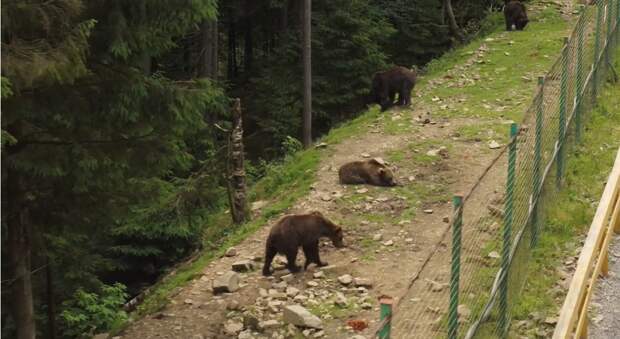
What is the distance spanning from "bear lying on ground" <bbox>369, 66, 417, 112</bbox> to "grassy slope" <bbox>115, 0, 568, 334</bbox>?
0.39 meters

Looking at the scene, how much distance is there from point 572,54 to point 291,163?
687 cm

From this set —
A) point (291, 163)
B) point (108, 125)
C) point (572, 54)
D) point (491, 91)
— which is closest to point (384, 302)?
point (108, 125)

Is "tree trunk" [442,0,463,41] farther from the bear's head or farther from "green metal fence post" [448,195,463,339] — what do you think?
"green metal fence post" [448,195,463,339]

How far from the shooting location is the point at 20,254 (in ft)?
35.4

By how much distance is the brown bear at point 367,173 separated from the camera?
14195 millimetres

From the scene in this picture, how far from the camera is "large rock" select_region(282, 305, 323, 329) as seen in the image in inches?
392

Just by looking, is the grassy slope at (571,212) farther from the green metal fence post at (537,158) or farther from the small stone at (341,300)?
the small stone at (341,300)

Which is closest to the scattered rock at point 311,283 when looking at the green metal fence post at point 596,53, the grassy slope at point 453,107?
the grassy slope at point 453,107

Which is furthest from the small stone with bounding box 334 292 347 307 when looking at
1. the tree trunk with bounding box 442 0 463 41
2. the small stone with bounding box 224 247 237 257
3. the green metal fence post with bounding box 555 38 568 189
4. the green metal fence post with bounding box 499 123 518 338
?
the tree trunk with bounding box 442 0 463 41

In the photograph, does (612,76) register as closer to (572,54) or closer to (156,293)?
(572,54)

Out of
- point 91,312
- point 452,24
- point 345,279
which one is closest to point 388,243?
point 345,279

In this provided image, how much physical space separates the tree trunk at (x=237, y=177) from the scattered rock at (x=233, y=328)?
179 inches

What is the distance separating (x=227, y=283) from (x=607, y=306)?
508 cm

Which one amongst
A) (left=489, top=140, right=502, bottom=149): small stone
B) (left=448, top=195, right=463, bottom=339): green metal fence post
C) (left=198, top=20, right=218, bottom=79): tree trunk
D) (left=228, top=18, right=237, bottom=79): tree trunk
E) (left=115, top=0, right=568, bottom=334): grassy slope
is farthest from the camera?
(left=228, top=18, right=237, bottom=79): tree trunk
